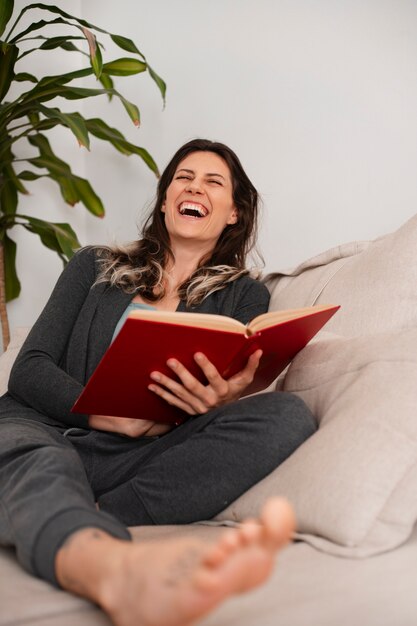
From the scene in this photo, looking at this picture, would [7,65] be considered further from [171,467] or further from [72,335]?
[171,467]

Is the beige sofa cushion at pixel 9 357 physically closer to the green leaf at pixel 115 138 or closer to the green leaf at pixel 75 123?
the green leaf at pixel 75 123

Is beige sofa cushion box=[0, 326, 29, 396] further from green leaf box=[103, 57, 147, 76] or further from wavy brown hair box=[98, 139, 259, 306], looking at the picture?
green leaf box=[103, 57, 147, 76]

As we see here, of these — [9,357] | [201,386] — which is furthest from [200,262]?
[201,386]

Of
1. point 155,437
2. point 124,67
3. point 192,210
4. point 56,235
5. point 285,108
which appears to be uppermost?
point 124,67

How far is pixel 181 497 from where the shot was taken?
1.16 m

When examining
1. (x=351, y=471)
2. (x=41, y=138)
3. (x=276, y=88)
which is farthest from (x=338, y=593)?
(x=41, y=138)

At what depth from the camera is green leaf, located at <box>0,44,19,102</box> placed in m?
2.39

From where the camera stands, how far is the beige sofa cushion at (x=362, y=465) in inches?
39.3

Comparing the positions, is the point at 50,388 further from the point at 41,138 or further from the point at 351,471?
the point at 41,138

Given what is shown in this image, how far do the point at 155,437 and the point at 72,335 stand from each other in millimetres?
312

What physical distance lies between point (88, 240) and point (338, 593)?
2.47 m

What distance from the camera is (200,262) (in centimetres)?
184

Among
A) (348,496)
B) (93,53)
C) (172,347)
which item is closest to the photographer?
(348,496)

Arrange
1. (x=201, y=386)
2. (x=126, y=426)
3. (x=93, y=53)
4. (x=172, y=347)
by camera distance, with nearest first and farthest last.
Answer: (x=172, y=347) < (x=201, y=386) < (x=126, y=426) < (x=93, y=53)
